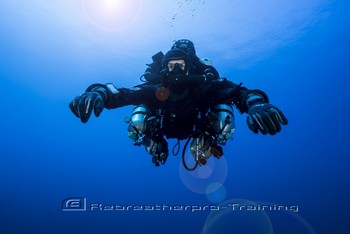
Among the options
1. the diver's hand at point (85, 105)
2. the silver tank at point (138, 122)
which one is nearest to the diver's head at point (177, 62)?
the silver tank at point (138, 122)

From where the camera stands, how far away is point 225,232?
4262cm

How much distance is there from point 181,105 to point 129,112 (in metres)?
26.5

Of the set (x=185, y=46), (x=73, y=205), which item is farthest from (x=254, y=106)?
(x=73, y=205)

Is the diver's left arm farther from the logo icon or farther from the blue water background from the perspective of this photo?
the blue water background

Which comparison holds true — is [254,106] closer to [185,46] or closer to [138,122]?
[138,122]

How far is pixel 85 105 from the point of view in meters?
3.36

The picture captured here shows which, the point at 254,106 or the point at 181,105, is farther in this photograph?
the point at 181,105

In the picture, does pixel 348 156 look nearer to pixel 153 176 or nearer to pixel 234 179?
pixel 234 179

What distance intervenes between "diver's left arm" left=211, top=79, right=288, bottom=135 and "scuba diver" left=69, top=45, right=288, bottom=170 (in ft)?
0.05

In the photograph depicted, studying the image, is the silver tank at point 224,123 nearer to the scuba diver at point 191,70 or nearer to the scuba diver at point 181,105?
the scuba diver at point 181,105

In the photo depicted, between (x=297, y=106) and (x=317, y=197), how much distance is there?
81.0 feet

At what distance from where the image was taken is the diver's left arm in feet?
9.88

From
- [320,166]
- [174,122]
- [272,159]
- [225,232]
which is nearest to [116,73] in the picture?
[174,122]

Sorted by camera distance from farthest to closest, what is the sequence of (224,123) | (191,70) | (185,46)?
1. (185,46)
2. (191,70)
3. (224,123)
